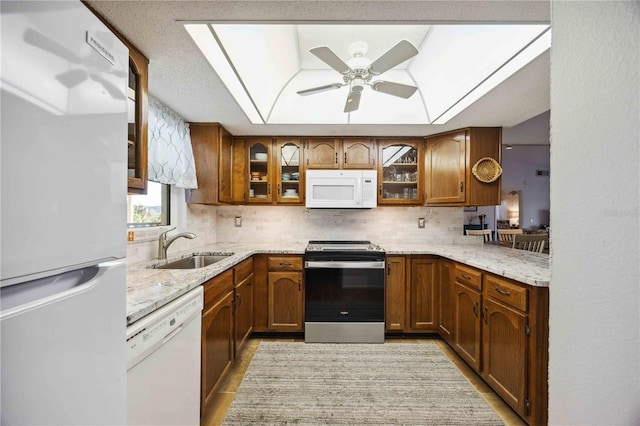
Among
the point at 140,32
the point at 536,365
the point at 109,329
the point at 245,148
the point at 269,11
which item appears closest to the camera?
the point at 109,329

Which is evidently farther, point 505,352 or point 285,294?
point 285,294

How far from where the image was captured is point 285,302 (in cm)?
258

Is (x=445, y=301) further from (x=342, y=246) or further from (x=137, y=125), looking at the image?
(x=137, y=125)

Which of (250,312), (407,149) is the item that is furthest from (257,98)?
(250,312)

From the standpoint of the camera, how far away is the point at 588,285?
0.57m

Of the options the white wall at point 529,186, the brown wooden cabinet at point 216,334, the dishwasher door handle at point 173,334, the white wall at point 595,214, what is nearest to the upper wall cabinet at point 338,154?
the brown wooden cabinet at point 216,334

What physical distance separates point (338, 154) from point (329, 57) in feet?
4.82

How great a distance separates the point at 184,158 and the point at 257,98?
88cm

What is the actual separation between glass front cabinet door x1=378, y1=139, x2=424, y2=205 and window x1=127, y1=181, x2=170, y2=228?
2214mm

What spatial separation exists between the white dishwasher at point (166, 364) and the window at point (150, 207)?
1052mm

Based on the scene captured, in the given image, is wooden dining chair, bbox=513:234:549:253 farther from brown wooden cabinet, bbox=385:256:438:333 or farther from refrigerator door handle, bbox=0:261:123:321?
refrigerator door handle, bbox=0:261:123:321

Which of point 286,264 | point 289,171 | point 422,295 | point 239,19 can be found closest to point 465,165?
point 422,295

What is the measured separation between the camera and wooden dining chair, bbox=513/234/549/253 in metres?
3.39

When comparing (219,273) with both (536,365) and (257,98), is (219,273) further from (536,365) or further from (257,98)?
A: (536,365)
